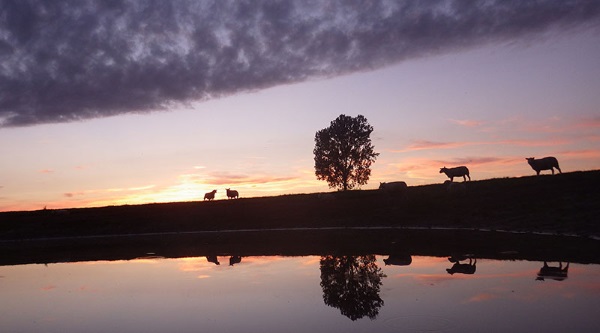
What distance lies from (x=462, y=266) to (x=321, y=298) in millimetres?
7083

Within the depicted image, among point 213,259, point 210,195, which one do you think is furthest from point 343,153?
point 213,259

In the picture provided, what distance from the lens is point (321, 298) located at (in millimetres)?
14320

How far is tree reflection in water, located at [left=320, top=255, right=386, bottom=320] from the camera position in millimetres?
12685

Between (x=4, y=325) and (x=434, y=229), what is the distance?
1152 inches

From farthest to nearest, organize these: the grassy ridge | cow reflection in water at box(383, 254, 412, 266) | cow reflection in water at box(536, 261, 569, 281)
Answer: the grassy ridge, cow reflection in water at box(383, 254, 412, 266), cow reflection in water at box(536, 261, 569, 281)

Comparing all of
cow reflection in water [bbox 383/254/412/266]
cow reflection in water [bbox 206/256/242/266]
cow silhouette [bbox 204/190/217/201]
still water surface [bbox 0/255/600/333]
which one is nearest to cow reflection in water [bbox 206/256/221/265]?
cow reflection in water [bbox 206/256/242/266]

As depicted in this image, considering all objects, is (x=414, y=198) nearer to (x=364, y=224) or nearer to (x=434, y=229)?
(x=364, y=224)

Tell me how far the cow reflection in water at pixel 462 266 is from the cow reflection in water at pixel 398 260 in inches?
72.8

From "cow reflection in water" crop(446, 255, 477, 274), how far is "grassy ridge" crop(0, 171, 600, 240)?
10063 mm

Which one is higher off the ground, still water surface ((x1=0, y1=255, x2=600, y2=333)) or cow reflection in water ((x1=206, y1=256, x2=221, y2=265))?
cow reflection in water ((x1=206, y1=256, x2=221, y2=265))

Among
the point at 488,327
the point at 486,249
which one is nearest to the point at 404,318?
the point at 488,327

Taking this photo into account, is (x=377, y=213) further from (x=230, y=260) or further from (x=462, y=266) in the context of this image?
(x=462, y=266)

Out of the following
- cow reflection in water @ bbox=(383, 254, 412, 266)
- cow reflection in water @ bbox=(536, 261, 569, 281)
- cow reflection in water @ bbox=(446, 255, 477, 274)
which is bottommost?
cow reflection in water @ bbox=(536, 261, 569, 281)

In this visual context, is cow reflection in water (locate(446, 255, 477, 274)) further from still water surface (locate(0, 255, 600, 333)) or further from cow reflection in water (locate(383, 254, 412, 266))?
cow reflection in water (locate(383, 254, 412, 266))
